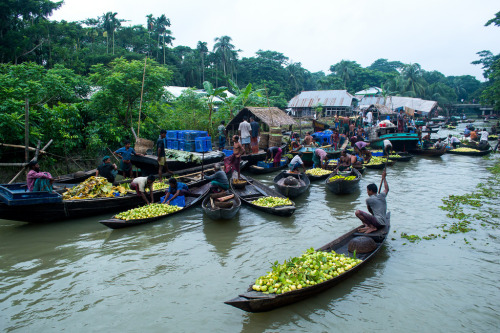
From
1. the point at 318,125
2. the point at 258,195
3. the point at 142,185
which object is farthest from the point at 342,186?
the point at 318,125

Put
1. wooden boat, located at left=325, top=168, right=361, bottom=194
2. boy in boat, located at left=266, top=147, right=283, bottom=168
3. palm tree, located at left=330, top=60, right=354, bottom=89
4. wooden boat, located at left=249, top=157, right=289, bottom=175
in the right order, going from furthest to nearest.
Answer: palm tree, located at left=330, top=60, right=354, bottom=89, boy in boat, located at left=266, top=147, right=283, bottom=168, wooden boat, located at left=249, top=157, right=289, bottom=175, wooden boat, located at left=325, top=168, right=361, bottom=194

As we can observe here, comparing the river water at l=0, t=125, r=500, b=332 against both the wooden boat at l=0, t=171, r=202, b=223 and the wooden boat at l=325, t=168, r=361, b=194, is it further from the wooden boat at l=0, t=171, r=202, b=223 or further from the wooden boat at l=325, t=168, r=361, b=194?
the wooden boat at l=325, t=168, r=361, b=194

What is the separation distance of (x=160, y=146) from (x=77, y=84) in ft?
24.7

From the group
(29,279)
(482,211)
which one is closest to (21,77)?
(29,279)

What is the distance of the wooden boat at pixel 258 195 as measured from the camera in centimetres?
941

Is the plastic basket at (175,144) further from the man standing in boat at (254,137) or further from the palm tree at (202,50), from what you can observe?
the palm tree at (202,50)

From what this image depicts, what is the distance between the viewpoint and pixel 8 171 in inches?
473

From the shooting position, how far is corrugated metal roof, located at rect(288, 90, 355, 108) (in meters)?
36.8

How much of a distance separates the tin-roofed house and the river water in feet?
92.0

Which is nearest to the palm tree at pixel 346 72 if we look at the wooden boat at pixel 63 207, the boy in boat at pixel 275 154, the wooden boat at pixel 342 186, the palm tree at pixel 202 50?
the palm tree at pixel 202 50

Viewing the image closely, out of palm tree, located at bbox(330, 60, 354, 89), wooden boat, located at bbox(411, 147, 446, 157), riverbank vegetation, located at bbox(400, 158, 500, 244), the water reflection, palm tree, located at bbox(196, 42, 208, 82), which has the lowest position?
the water reflection

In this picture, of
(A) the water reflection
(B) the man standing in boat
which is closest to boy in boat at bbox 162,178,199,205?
(A) the water reflection

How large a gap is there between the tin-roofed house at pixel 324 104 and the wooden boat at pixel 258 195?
26767mm

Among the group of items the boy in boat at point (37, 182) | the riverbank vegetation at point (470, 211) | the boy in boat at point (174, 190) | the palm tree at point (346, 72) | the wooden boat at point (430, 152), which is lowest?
the riverbank vegetation at point (470, 211)
